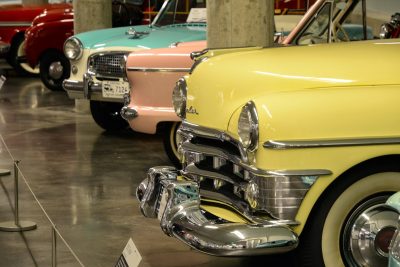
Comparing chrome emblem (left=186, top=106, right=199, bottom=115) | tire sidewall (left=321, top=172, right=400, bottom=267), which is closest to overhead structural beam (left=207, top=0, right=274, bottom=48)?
chrome emblem (left=186, top=106, right=199, bottom=115)

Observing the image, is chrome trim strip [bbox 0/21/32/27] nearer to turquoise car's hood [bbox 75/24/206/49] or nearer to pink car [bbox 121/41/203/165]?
turquoise car's hood [bbox 75/24/206/49]

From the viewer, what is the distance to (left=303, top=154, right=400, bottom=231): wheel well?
4.69 metres

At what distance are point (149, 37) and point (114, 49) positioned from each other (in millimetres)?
400

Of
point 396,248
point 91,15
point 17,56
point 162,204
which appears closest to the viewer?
point 396,248

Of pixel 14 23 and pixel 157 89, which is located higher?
pixel 14 23

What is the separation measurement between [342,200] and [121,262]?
3.85 feet

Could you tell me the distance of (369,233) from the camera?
15.3 feet

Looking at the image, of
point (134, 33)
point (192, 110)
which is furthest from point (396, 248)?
point (134, 33)

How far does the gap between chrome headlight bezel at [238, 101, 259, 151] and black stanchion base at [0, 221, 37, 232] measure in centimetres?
234

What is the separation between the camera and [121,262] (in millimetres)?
4188

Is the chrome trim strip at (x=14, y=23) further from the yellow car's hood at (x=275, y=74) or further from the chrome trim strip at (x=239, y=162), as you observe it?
the chrome trim strip at (x=239, y=162)

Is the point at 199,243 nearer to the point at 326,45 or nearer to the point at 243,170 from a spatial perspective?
the point at 243,170

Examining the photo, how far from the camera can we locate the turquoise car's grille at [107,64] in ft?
33.1

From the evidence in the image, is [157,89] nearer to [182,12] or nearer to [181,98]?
[182,12]
